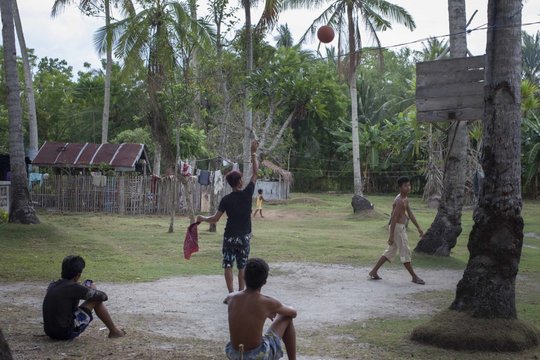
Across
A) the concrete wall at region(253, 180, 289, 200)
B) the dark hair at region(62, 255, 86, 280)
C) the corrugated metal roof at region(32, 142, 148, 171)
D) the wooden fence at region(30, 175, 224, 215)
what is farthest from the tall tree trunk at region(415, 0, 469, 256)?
the concrete wall at region(253, 180, 289, 200)

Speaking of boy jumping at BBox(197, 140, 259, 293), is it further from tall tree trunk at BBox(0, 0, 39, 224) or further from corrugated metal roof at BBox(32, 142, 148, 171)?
corrugated metal roof at BBox(32, 142, 148, 171)

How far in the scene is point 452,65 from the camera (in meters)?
9.53

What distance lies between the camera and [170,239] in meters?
16.3

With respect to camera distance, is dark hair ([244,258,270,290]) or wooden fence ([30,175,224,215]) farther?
wooden fence ([30,175,224,215])

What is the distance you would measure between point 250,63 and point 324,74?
19655 millimetres

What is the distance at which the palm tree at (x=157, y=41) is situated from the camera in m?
18.4

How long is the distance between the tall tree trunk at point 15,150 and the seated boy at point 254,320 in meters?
11.9

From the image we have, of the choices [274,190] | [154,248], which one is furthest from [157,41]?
[274,190]

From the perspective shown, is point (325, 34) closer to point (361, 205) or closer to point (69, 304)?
point (361, 205)

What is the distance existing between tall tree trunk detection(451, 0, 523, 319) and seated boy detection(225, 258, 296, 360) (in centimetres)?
245

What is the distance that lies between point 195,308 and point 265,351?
11.8 ft

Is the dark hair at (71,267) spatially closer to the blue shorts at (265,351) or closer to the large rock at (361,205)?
the blue shorts at (265,351)

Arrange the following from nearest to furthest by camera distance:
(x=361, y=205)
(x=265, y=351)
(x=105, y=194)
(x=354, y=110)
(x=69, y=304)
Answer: (x=265, y=351)
(x=69, y=304)
(x=105, y=194)
(x=354, y=110)
(x=361, y=205)

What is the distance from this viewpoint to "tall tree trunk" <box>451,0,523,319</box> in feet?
20.6
